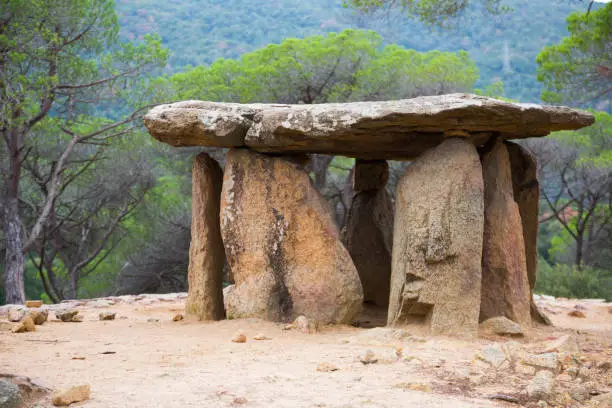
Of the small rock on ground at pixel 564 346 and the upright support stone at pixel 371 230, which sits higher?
the upright support stone at pixel 371 230

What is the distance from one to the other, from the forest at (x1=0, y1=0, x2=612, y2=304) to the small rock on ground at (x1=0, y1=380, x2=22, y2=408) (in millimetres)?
8430

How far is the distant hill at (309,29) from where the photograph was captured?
1671 inches

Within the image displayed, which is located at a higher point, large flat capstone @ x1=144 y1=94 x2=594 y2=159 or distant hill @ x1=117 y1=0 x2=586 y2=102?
distant hill @ x1=117 y1=0 x2=586 y2=102

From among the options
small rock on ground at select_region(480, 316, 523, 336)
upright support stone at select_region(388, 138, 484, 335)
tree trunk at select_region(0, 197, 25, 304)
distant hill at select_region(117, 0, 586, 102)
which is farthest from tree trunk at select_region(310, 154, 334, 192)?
distant hill at select_region(117, 0, 586, 102)

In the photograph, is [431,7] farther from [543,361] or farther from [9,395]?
[9,395]

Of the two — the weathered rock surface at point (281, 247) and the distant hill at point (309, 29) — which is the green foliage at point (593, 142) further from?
the distant hill at point (309, 29)

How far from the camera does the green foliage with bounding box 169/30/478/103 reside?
58.5 feet

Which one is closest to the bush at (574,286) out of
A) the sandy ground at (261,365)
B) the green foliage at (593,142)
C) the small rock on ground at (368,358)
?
the green foliage at (593,142)

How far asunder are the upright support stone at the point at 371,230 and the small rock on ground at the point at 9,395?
20.0ft

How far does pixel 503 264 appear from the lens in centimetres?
750

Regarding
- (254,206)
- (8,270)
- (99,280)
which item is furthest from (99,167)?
(254,206)

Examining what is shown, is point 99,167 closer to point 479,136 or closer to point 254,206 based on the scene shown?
point 254,206

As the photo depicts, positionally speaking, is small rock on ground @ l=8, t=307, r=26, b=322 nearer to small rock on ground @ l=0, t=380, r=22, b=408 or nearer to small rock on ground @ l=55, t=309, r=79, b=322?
small rock on ground @ l=55, t=309, r=79, b=322

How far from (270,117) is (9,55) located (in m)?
6.52
